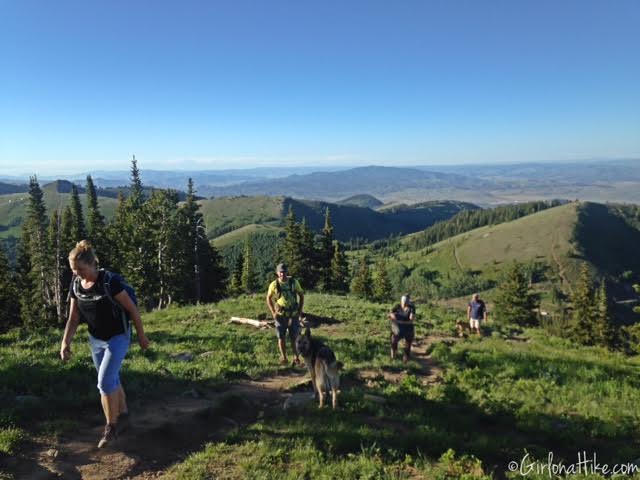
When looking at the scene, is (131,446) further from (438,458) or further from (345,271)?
(345,271)

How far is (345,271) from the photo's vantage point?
202 feet

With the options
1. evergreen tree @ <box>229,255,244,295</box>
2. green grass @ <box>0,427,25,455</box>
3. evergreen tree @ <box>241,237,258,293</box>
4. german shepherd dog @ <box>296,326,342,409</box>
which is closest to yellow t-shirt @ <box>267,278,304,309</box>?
german shepherd dog @ <box>296,326,342,409</box>

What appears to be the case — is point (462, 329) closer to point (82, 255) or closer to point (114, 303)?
point (114, 303)

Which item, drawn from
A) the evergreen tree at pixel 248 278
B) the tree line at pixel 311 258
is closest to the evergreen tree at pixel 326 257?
the tree line at pixel 311 258

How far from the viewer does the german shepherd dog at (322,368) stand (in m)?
8.19

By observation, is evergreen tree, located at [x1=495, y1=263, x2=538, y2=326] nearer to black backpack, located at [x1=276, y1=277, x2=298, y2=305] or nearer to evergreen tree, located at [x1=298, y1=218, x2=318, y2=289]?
evergreen tree, located at [x1=298, y1=218, x2=318, y2=289]

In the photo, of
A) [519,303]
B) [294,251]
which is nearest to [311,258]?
[294,251]

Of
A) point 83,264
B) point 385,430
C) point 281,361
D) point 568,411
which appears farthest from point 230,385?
point 568,411

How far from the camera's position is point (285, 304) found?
11312 millimetres

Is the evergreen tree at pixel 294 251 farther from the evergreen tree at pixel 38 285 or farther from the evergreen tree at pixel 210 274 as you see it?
the evergreen tree at pixel 38 285

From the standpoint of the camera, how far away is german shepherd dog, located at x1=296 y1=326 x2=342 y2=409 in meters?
8.19

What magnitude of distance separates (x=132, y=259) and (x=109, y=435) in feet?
112

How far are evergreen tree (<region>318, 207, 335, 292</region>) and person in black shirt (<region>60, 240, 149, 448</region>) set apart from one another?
49.2 meters

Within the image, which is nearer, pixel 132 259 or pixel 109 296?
pixel 109 296
